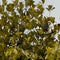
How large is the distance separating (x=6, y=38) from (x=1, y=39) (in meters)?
0.09

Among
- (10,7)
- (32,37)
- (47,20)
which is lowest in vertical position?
(32,37)

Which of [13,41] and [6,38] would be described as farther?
[6,38]

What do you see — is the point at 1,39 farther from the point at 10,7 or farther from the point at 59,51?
A: the point at 59,51

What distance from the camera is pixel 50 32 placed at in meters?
4.15

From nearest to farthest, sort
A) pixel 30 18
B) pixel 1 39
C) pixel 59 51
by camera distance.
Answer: pixel 59 51
pixel 1 39
pixel 30 18

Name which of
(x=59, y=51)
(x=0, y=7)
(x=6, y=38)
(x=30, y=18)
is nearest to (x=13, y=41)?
(x=6, y=38)

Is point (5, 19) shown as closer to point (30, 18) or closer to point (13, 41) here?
point (30, 18)

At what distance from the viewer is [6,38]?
13.5 feet

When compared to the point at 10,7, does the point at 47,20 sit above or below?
below

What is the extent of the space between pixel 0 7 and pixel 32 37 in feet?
2.98

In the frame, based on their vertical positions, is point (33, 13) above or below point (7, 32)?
above

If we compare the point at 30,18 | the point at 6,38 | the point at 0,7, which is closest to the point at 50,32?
the point at 30,18

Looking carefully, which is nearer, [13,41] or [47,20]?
[13,41]

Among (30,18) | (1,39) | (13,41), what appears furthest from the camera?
(30,18)
